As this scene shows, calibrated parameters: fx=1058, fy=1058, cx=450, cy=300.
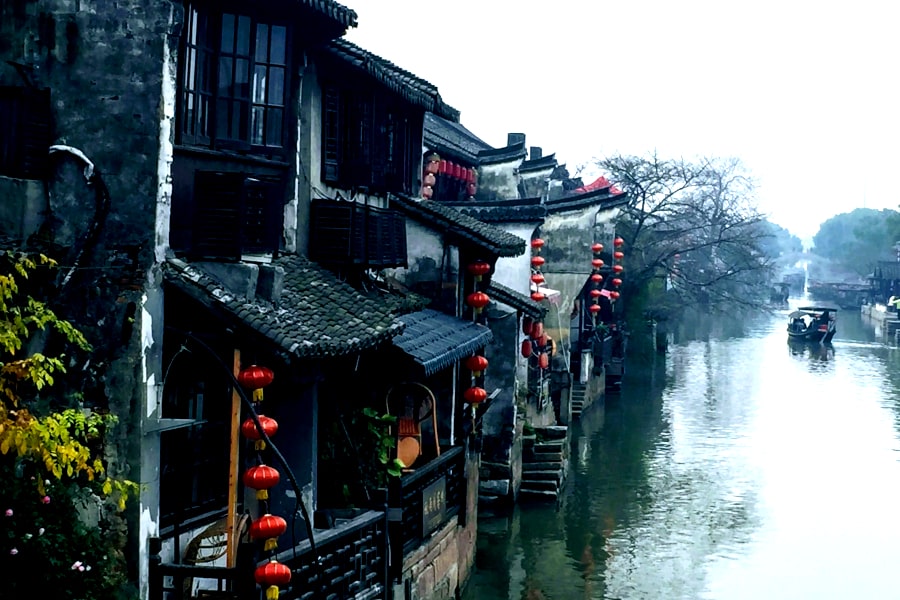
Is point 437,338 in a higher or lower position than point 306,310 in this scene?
lower

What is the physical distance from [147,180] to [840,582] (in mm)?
15188

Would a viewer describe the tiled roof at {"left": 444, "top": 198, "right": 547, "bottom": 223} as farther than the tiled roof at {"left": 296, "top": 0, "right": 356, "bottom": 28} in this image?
Yes

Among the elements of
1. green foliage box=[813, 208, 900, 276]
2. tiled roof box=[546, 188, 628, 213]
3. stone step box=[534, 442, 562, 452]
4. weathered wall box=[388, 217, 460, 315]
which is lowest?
stone step box=[534, 442, 562, 452]

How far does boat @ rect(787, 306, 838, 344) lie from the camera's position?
6172cm

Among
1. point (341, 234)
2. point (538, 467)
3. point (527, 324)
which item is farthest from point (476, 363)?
point (538, 467)

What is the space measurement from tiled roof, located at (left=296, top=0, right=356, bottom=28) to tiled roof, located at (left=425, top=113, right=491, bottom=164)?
43.5ft

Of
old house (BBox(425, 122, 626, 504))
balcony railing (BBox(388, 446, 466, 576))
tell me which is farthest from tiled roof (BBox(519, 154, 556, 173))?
balcony railing (BBox(388, 446, 466, 576))

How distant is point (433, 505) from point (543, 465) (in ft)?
33.6

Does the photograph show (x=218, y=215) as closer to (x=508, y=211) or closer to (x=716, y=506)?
(x=508, y=211)

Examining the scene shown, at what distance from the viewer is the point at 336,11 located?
12969 millimetres

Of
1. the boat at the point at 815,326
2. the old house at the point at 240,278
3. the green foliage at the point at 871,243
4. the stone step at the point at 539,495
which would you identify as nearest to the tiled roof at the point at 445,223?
the old house at the point at 240,278

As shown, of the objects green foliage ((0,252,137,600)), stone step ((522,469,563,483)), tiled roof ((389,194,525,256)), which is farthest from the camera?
stone step ((522,469,563,483))

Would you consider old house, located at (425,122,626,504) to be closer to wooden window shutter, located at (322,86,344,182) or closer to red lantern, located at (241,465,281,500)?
wooden window shutter, located at (322,86,344,182)

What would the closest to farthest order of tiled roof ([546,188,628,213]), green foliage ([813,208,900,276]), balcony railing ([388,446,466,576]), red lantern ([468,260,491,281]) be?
balcony railing ([388,446,466,576]) < red lantern ([468,260,491,281]) < tiled roof ([546,188,628,213]) < green foliage ([813,208,900,276])
